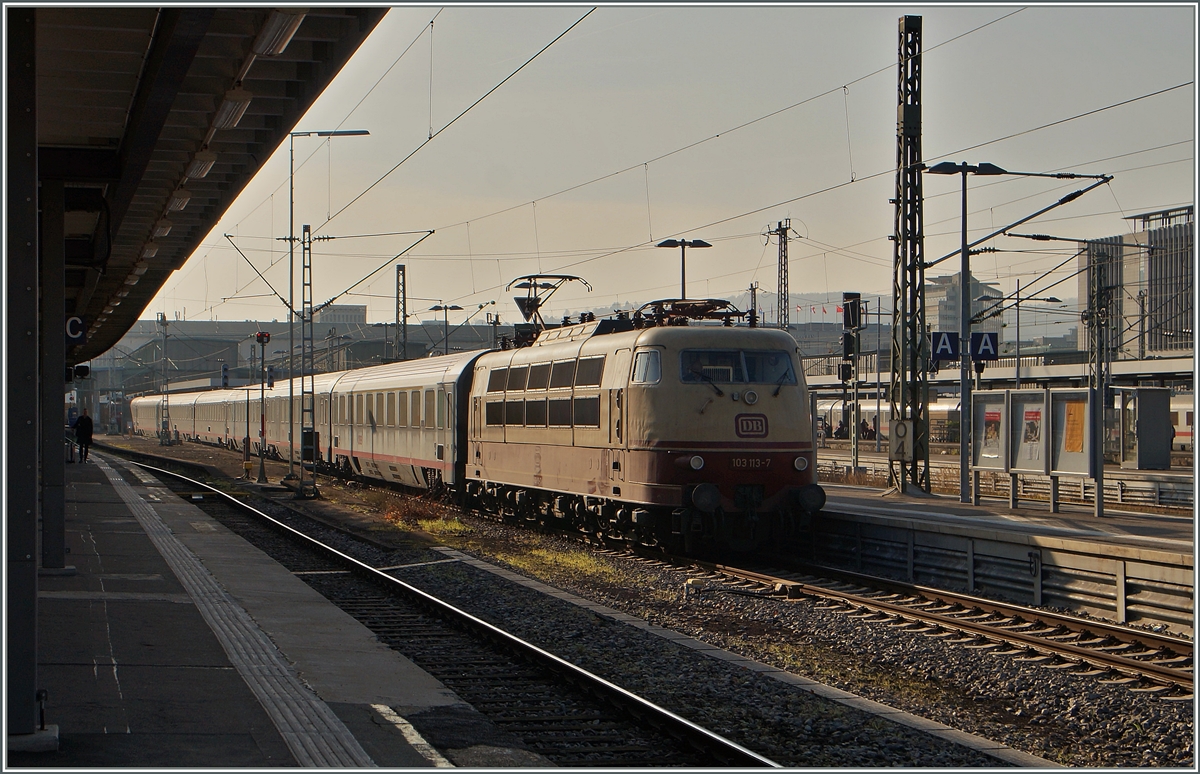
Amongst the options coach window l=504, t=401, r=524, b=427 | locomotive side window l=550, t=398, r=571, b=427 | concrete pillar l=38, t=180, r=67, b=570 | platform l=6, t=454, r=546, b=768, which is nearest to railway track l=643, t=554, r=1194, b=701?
locomotive side window l=550, t=398, r=571, b=427

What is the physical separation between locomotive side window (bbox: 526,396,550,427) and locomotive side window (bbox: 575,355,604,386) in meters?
1.40

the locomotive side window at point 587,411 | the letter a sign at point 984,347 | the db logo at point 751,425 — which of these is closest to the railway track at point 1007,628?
the db logo at point 751,425

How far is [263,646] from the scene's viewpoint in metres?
9.80

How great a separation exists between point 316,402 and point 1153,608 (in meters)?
30.0

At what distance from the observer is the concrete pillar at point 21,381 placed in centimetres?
622

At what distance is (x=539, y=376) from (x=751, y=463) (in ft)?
15.7

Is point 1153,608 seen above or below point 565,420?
below

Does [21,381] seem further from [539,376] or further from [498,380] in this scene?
[498,380]

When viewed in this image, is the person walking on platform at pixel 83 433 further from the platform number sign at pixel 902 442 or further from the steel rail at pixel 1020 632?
the steel rail at pixel 1020 632

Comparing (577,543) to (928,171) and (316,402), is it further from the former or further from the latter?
(316,402)

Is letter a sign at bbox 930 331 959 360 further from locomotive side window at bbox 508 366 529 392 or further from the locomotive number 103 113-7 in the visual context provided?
locomotive side window at bbox 508 366 529 392

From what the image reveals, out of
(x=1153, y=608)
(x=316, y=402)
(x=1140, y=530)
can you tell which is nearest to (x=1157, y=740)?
(x=1153, y=608)

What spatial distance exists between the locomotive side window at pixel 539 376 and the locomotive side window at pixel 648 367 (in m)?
3.24

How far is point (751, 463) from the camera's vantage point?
16.0 meters
